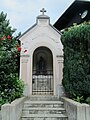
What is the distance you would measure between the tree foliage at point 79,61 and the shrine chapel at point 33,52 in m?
1.81

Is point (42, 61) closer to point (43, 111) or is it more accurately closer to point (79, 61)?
point (79, 61)

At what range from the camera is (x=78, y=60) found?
746 centimetres

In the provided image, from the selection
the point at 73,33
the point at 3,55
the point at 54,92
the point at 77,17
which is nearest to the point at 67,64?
the point at 73,33

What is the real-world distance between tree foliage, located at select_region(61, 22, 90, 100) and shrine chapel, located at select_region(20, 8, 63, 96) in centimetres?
181

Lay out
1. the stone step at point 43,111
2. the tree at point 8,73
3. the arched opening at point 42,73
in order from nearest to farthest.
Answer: the stone step at point 43,111 < the tree at point 8,73 < the arched opening at point 42,73

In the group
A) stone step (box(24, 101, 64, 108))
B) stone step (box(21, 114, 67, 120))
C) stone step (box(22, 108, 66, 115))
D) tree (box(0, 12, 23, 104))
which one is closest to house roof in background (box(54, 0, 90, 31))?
tree (box(0, 12, 23, 104))

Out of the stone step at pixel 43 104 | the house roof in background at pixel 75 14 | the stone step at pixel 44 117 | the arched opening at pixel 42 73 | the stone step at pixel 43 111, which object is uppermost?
the house roof in background at pixel 75 14

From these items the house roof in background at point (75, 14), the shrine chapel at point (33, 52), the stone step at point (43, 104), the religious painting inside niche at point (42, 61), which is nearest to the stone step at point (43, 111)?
the stone step at point (43, 104)

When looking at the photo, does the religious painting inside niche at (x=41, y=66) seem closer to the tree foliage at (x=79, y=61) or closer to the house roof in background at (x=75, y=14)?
the tree foliage at (x=79, y=61)

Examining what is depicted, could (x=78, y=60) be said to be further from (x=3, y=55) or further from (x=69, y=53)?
(x=3, y=55)

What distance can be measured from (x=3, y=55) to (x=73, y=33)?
9.97 feet

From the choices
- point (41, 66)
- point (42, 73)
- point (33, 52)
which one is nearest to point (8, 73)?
point (33, 52)

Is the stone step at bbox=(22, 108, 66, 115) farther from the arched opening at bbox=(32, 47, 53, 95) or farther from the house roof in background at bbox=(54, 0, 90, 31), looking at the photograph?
the house roof in background at bbox=(54, 0, 90, 31)

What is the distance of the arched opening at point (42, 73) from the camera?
10.1 m
